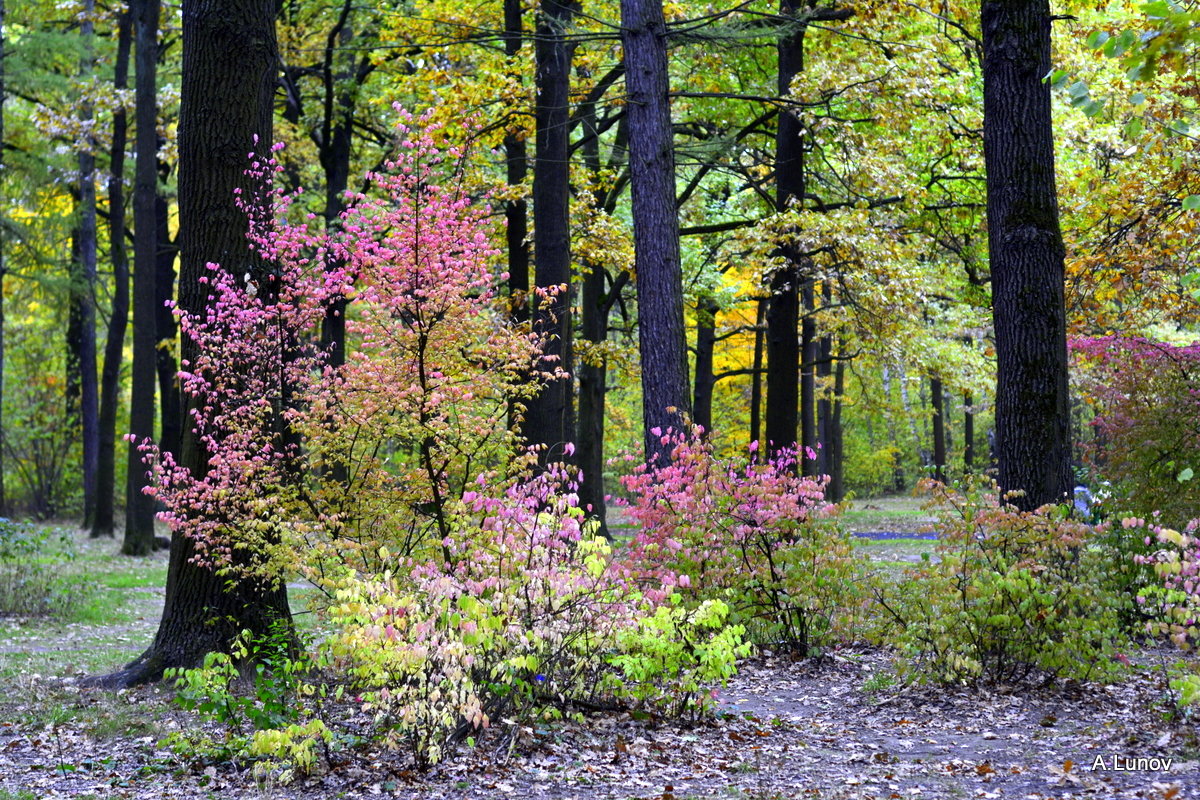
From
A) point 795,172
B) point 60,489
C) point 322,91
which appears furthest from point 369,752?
point 60,489

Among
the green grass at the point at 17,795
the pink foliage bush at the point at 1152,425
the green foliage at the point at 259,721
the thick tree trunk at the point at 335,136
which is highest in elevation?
the thick tree trunk at the point at 335,136

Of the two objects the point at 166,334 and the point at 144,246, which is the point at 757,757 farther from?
the point at 166,334

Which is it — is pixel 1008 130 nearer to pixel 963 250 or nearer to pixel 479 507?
pixel 479 507

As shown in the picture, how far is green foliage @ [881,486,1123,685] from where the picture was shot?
6.39 meters

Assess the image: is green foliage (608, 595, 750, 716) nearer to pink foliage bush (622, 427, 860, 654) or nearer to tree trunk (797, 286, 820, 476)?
pink foliage bush (622, 427, 860, 654)

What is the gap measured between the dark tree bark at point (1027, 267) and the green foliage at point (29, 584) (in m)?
9.91

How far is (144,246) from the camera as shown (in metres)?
15.7

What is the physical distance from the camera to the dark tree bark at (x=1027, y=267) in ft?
24.1

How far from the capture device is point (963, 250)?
52.4 ft

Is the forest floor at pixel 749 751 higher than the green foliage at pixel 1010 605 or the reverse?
the reverse

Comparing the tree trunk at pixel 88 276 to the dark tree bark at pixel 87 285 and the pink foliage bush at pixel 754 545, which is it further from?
the pink foliage bush at pixel 754 545

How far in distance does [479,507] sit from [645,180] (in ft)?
16.8

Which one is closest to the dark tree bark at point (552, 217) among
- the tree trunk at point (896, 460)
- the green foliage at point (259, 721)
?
the green foliage at point (259, 721)

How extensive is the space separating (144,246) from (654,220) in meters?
9.23
